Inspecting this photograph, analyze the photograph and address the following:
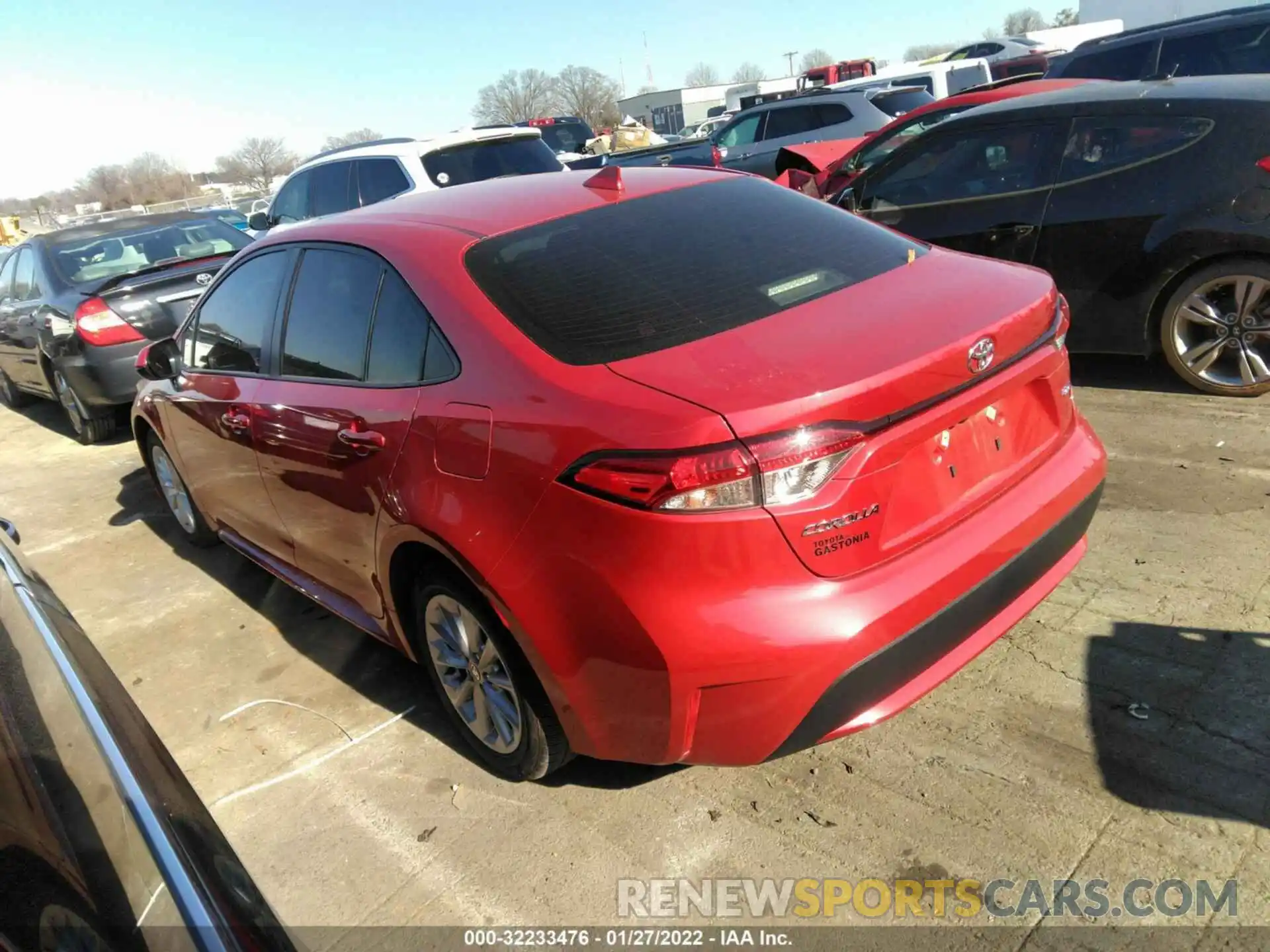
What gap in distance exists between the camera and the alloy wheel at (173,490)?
4949 mm

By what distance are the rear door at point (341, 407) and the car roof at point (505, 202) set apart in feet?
0.55

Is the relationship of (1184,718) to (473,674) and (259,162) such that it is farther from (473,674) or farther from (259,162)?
(259,162)

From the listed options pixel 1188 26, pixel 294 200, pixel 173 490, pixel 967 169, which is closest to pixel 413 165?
pixel 294 200

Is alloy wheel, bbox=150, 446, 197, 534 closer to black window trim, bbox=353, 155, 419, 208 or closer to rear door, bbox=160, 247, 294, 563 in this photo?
rear door, bbox=160, 247, 294, 563

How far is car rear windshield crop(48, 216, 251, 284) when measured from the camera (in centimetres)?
794

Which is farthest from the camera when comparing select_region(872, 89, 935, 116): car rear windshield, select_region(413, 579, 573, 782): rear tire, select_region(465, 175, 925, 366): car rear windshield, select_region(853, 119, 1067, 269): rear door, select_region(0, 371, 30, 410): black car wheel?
select_region(872, 89, 935, 116): car rear windshield

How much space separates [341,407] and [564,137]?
842 inches

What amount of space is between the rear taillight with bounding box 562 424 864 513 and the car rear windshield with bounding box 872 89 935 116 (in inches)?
492

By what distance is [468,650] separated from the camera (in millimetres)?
2805

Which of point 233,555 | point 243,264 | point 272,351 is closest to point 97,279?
point 233,555

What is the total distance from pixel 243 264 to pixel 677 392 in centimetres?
257

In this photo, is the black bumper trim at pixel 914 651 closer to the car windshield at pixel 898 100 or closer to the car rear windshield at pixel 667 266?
the car rear windshield at pixel 667 266

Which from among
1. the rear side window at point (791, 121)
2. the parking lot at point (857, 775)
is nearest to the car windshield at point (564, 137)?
the rear side window at point (791, 121)

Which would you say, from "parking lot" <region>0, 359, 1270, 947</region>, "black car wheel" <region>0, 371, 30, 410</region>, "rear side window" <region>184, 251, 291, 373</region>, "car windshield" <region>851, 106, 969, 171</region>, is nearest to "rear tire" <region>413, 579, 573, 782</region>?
"parking lot" <region>0, 359, 1270, 947</region>
